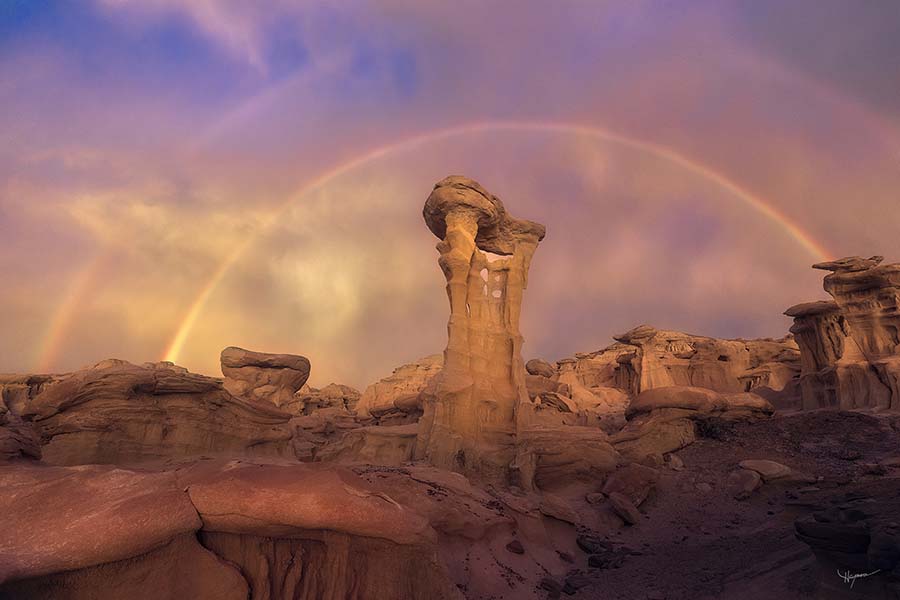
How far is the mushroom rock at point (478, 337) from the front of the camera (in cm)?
1933

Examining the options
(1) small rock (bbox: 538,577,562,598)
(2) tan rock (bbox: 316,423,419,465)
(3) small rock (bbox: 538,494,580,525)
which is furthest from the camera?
(2) tan rock (bbox: 316,423,419,465)

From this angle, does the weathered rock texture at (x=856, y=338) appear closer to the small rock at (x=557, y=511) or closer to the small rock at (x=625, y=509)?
the small rock at (x=625, y=509)

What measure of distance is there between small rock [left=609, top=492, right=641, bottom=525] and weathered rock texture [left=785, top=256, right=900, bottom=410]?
24.9 m

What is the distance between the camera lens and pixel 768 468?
1631 cm

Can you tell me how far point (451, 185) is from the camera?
21938 millimetres

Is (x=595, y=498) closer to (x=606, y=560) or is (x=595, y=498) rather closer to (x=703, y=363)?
(x=606, y=560)

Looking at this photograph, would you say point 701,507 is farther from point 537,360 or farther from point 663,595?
point 537,360

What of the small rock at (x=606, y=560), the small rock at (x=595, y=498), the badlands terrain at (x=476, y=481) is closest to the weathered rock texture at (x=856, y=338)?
the badlands terrain at (x=476, y=481)

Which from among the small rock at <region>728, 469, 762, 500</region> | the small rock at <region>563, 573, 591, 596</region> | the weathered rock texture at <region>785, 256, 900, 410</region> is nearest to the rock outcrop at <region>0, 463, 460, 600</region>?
the small rock at <region>563, 573, 591, 596</region>

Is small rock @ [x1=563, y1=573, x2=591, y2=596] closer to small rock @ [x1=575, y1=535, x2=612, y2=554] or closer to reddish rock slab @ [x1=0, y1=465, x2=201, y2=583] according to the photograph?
small rock @ [x1=575, y1=535, x2=612, y2=554]

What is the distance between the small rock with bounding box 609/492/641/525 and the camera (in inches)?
592

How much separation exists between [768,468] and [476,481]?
35.4ft

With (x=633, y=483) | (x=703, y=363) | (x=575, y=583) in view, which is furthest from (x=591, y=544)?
(x=703, y=363)

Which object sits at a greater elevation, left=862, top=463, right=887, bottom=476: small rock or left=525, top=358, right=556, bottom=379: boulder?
left=525, top=358, right=556, bottom=379: boulder
